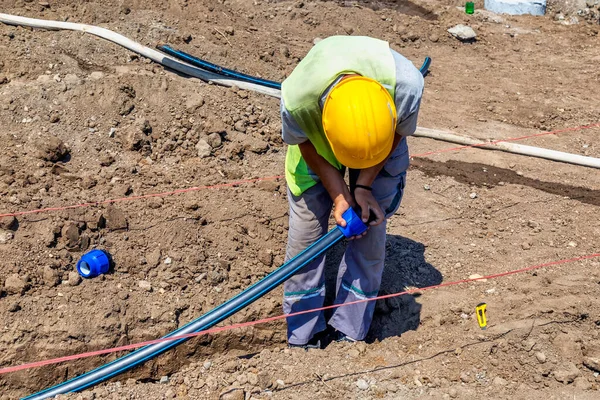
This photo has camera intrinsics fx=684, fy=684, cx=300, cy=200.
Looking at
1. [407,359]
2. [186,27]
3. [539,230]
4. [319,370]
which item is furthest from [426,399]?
[186,27]

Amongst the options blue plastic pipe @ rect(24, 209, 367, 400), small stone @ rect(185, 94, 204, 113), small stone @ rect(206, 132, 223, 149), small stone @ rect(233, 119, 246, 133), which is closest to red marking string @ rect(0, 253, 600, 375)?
blue plastic pipe @ rect(24, 209, 367, 400)

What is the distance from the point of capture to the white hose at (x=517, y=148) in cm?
540

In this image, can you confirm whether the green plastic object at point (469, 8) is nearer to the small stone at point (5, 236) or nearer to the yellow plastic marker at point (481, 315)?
the yellow plastic marker at point (481, 315)

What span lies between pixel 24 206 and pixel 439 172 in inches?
121

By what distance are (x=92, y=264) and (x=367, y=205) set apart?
5.70ft

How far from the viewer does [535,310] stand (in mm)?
4016

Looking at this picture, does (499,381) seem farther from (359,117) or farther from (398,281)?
(359,117)

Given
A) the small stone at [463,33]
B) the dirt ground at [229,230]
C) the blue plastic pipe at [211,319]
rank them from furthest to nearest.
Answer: the small stone at [463,33], the dirt ground at [229,230], the blue plastic pipe at [211,319]

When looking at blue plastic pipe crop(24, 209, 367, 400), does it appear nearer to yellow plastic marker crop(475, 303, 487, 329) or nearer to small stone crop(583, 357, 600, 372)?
yellow plastic marker crop(475, 303, 487, 329)

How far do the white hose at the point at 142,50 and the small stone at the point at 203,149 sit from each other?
80cm

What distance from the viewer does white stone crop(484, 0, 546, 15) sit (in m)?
9.05

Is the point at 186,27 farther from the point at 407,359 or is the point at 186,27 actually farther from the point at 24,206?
the point at 407,359

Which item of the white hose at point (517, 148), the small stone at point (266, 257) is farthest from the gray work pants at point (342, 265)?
the white hose at point (517, 148)

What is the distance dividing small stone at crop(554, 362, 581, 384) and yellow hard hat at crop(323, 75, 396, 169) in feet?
5.66
